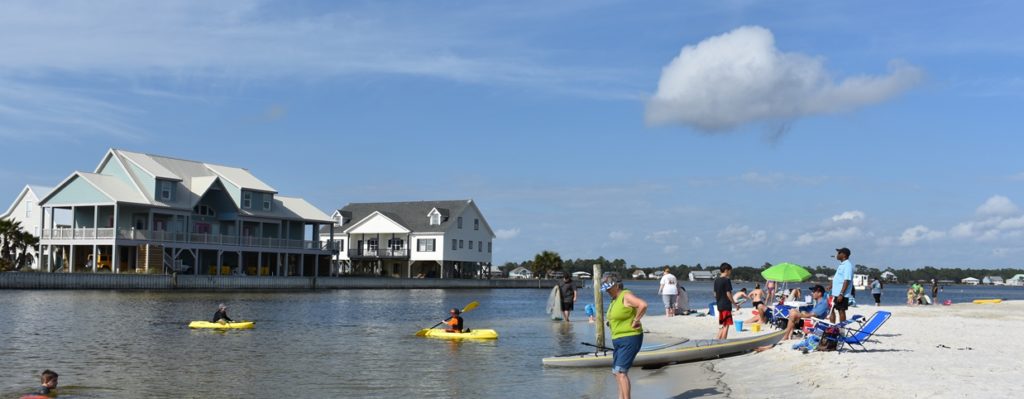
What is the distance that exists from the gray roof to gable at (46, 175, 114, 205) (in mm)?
28648

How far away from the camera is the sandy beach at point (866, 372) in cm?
1346

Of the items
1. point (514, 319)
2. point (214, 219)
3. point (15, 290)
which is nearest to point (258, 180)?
point (214, 219)

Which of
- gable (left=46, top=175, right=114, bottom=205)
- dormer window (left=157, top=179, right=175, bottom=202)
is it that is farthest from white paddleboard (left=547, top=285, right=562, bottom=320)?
gable (left=46, top=175, right=114, bottom=205)

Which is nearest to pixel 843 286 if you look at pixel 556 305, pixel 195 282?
pixel 556 305

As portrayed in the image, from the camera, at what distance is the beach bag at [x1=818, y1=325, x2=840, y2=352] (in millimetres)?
17609

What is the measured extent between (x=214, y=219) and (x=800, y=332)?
55545 mm

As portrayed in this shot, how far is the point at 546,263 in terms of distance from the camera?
362ft

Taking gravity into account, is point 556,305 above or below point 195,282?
below

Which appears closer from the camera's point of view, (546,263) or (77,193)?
(77,193)

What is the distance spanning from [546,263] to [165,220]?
53.6m

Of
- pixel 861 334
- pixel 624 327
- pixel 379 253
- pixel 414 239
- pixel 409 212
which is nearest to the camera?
pixel 624 327

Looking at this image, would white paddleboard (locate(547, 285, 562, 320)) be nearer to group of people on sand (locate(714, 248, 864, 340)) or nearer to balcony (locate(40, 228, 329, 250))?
group of people on sand (locate(714, 248, 864, 340))

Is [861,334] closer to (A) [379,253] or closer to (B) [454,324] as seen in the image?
(B) [454,324]

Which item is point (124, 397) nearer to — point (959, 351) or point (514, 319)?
point (959, 351)
